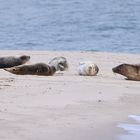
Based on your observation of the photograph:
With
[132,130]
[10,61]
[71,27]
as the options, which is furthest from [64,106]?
[71,27]

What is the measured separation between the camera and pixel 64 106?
827 cm

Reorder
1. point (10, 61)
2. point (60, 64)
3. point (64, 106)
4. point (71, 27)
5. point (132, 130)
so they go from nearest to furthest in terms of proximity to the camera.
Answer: point (132, 130), point (64, 106), point (10, 61), point (60, 64), point (71, 27)

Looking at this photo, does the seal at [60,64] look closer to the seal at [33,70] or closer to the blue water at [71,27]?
the seal at [33,70]

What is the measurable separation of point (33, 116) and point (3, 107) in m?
0.42

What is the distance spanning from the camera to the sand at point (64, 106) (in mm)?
7156

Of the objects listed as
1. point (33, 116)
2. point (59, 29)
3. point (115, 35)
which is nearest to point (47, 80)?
point (33, 116)

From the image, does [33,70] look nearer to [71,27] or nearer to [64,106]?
[64,106]

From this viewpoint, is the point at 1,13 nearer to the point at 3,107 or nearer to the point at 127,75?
the point at 127,75

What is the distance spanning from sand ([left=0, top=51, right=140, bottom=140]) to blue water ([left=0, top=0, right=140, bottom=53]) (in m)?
9.42

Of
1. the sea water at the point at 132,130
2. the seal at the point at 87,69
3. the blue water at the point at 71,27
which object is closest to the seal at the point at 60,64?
the seal at the point at 87,69

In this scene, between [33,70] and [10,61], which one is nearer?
[33,70]

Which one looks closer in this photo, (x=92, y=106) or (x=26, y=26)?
(x=92, y=106)

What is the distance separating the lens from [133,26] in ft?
91.9

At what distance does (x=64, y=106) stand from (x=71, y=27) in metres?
20.5
